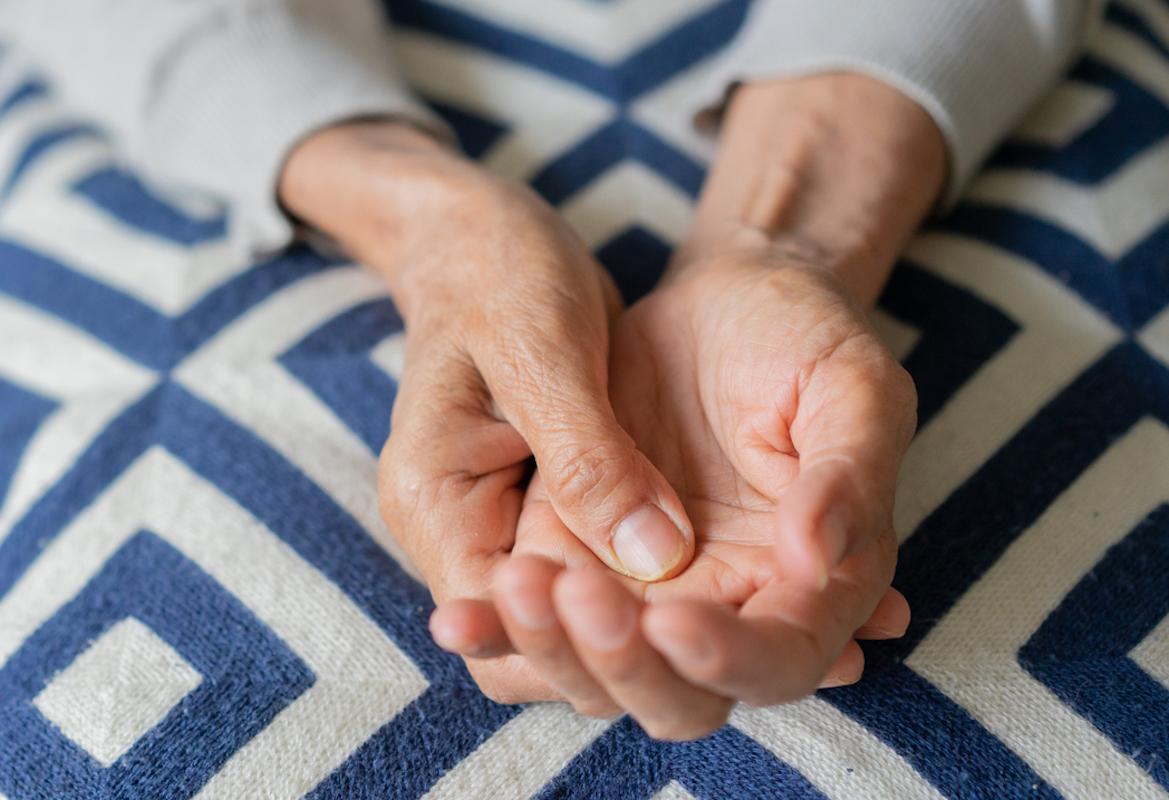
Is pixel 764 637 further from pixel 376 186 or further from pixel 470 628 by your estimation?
pixel 376 186

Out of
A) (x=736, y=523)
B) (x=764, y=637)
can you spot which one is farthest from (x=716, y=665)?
(x=736, y=523)

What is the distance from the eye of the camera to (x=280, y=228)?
A: 699 mm

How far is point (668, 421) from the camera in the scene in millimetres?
523

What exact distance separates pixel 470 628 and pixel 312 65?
0.52 m

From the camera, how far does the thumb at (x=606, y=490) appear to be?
1.45ft

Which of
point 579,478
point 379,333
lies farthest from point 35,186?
point 579,478

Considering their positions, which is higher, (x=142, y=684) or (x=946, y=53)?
(x=946, y=53)

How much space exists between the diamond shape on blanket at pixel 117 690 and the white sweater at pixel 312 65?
310 millimetres

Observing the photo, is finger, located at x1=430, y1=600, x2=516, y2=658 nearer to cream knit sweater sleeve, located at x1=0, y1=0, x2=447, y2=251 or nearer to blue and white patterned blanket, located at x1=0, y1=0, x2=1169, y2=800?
blue and white patterned blanket, located at x1=0, y1=0, x2=1169, y2=800

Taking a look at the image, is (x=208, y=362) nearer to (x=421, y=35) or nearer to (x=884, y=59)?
(x=421, y=35)

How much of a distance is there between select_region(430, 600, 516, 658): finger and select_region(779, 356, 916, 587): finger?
12 cm

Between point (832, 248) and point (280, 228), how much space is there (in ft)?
1.25

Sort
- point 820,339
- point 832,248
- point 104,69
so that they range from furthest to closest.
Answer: point 104,69 → point 832,248 → point 820,339

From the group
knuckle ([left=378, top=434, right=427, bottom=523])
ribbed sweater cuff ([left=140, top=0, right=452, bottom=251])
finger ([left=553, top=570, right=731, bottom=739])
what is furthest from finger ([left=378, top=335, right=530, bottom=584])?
ribbed sweater cuff ([left=140, top=0, right=452, bottom=251])
